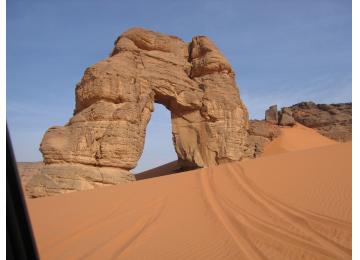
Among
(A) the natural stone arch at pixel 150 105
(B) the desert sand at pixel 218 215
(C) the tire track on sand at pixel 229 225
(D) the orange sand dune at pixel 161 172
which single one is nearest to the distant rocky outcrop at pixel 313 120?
(D) the orange sand dune at pixel 161 172

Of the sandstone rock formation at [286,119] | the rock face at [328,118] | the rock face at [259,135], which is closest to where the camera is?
the rock face at [259,135]

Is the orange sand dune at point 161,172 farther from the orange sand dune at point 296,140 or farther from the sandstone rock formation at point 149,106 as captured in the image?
the orange sand dune at point 296,140

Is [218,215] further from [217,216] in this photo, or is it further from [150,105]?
[150,105]

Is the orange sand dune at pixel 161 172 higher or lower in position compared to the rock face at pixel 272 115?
lower

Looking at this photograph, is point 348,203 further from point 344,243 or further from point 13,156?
point 13,156

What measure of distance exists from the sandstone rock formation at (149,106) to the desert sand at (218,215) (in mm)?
3800

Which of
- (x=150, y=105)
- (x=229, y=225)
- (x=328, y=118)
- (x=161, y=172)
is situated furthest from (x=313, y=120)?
(x=229, y=225)

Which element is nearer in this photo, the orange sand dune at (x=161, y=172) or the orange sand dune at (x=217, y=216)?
the orange sand dune at (x=217, y=216)

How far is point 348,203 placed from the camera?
21.3 feet

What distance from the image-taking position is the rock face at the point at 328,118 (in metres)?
32.5

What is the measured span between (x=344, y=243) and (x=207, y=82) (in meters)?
15.7

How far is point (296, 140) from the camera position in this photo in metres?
30.3

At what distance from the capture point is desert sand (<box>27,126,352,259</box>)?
16.5 ft

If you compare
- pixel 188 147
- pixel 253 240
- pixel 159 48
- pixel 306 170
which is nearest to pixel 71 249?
pixel 253 240
